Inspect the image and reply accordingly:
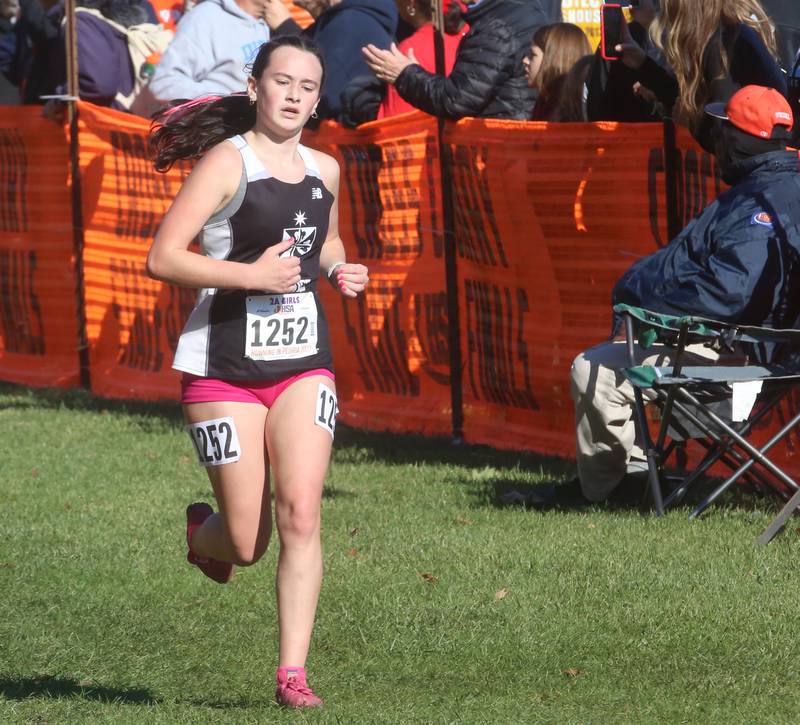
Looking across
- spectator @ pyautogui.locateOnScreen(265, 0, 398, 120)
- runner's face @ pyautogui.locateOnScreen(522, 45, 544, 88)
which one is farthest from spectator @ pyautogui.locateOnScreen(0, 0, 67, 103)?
runner's face @ pyautogui.locateOnScreen(522, 45, 544, 88)

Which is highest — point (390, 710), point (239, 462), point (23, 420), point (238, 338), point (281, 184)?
point (281, 184)

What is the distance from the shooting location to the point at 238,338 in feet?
16.7

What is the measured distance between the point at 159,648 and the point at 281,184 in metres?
1.82

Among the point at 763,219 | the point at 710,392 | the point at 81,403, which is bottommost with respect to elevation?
the point at 81,403

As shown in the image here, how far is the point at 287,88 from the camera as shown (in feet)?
16.8

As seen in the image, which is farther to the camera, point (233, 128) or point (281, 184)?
point (233, 128)

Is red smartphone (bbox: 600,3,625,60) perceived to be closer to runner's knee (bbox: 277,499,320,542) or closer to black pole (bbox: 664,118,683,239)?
black pole (bbox: 664,118,683,239)

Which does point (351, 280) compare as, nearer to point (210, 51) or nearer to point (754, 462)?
point (754, 462)

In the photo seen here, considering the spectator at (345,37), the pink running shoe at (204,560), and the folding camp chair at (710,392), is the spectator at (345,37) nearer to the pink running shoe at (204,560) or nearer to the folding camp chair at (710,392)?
the folding camp chair at (710,392)

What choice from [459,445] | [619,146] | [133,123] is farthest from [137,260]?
[619,146]

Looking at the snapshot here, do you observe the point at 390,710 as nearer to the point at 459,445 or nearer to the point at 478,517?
the point at 478,517

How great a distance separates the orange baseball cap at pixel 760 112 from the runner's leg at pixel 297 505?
2.95 m

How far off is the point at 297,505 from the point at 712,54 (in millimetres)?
3745

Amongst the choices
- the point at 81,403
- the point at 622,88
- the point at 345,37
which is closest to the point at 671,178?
the point at 622,88
